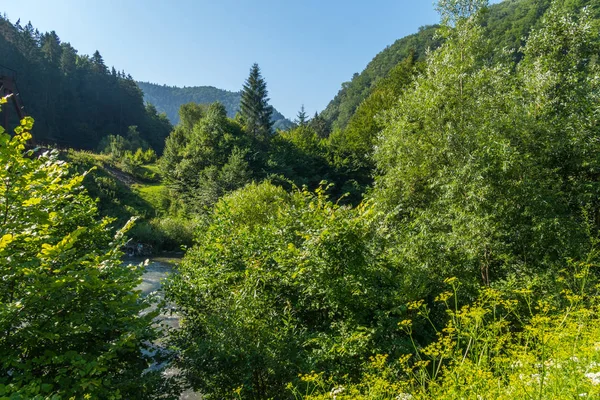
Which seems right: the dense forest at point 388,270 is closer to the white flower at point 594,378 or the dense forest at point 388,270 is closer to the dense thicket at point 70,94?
the white flower at point 594,378

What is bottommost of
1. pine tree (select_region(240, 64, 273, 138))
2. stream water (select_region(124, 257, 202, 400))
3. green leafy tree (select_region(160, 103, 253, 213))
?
stream water (select_region(124, 257, 202, 400))

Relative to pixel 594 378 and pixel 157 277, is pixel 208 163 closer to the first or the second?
pixel 157 277

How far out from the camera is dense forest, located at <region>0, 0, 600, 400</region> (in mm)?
3367

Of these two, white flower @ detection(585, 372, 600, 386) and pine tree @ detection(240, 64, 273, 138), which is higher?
pine tree @ detection(240, 64, 273, 138)

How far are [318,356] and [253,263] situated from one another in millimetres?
2261

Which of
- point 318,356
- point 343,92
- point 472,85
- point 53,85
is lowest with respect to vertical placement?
point 318,356

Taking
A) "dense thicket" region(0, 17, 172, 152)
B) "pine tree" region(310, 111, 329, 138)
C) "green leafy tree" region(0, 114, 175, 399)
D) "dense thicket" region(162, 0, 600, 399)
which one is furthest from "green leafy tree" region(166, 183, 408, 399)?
"pine tree" region(310, 111, 329, 138)

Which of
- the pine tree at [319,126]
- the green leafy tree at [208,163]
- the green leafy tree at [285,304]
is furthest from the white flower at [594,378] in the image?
the pine tree at [319,126]

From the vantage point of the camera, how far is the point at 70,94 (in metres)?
73.0

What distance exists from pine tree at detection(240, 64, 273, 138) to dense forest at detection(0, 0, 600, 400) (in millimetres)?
36638

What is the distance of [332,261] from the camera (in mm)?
6012

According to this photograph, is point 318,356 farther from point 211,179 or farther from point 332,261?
point 211,179

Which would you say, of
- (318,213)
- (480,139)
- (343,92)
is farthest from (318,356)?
(343,92)

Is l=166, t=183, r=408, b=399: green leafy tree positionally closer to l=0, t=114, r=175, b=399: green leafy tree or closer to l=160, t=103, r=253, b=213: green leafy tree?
l=0, t=114, r=175, b=399: green leafy tree
